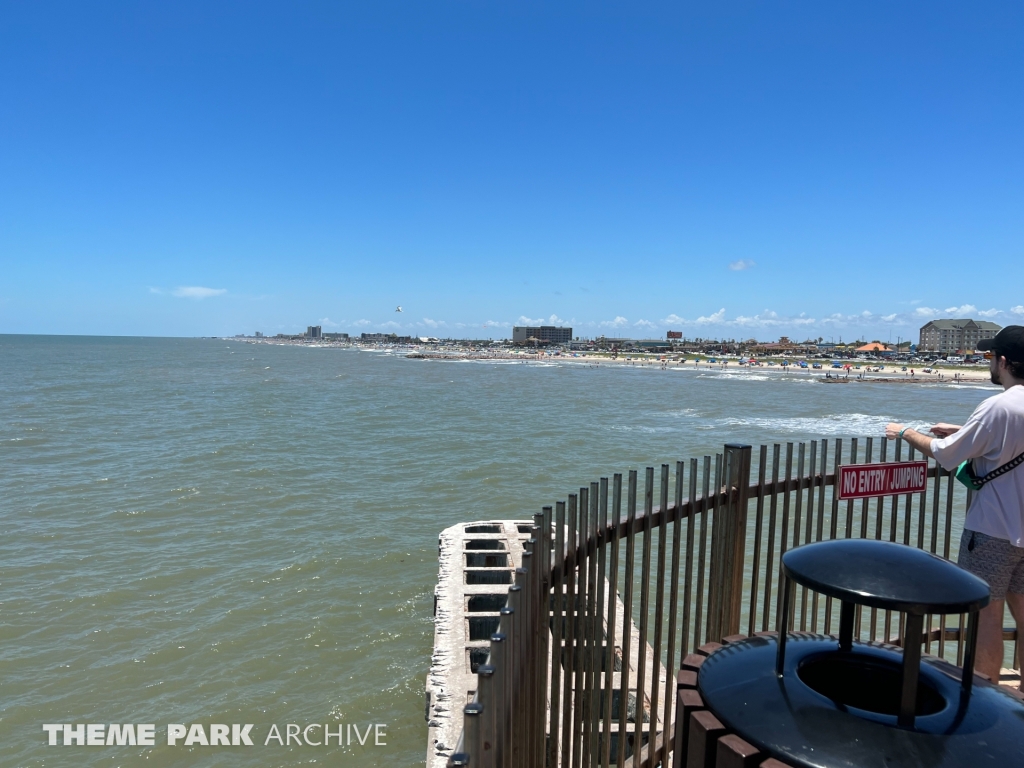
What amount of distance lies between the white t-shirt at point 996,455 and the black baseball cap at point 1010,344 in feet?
0.58

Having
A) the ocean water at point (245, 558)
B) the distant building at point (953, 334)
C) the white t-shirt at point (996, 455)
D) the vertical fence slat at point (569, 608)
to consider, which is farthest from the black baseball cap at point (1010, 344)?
the distant building at point (953, 334)

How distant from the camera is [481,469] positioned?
18.9 meters

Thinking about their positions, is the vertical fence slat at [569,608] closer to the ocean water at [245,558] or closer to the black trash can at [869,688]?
the black trash can at [869,688]

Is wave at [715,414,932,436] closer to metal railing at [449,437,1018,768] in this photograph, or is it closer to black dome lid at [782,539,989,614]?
metal railing at [449,437,1018,768]

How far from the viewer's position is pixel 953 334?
169125 millimetres

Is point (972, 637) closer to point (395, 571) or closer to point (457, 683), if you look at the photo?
point (457, 683)

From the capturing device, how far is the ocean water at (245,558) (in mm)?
6746

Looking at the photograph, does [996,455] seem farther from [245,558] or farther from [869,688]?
[245,558]

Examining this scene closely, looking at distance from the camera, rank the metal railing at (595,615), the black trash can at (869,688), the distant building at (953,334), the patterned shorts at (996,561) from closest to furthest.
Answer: the black trash can at (869,688), the metal railing at (595,615), the patterned shorts at (996,561), the distant building at (953,334)

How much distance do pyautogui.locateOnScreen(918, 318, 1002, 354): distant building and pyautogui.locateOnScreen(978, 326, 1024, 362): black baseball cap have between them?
186020 mm

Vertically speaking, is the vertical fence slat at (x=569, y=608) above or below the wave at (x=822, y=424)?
above

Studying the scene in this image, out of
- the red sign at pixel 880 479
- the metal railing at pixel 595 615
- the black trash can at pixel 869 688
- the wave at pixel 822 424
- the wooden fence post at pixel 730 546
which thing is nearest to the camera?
the black trash can at pixel 869 688

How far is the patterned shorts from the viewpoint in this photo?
3.65 metres

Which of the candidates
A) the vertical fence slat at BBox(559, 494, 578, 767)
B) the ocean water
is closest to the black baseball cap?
the vertical fence slat at BBox(559, 494, 578, 767)
